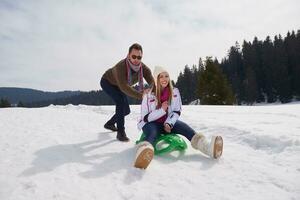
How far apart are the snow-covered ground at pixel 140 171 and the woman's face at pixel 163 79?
4.25 ft

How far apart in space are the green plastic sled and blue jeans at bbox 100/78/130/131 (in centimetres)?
119

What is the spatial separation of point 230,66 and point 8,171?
3420 inches

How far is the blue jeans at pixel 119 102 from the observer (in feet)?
23.2

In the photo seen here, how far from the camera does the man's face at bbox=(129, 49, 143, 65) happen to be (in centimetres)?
655

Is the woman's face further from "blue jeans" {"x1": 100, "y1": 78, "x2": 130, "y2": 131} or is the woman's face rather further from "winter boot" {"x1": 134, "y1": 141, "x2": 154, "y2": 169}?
"winter boot" {"x1": 134, "y1": 141, "x2": 154, "y2": 169}

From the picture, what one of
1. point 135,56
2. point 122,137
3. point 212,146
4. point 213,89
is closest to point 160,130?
point 122,137

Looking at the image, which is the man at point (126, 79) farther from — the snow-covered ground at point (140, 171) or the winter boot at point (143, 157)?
the winter boot at point (143, 157)

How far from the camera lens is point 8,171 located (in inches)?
187

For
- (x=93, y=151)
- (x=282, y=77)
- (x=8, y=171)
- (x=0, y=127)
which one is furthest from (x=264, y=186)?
(x=282, y=77)

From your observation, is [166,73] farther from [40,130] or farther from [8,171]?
[40,130]

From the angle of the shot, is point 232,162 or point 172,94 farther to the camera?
point 172,94

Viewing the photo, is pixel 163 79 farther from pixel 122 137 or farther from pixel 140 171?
pixel 140 171

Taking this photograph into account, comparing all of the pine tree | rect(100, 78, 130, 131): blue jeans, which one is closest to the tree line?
the pine tree

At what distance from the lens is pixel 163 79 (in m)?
6.16
